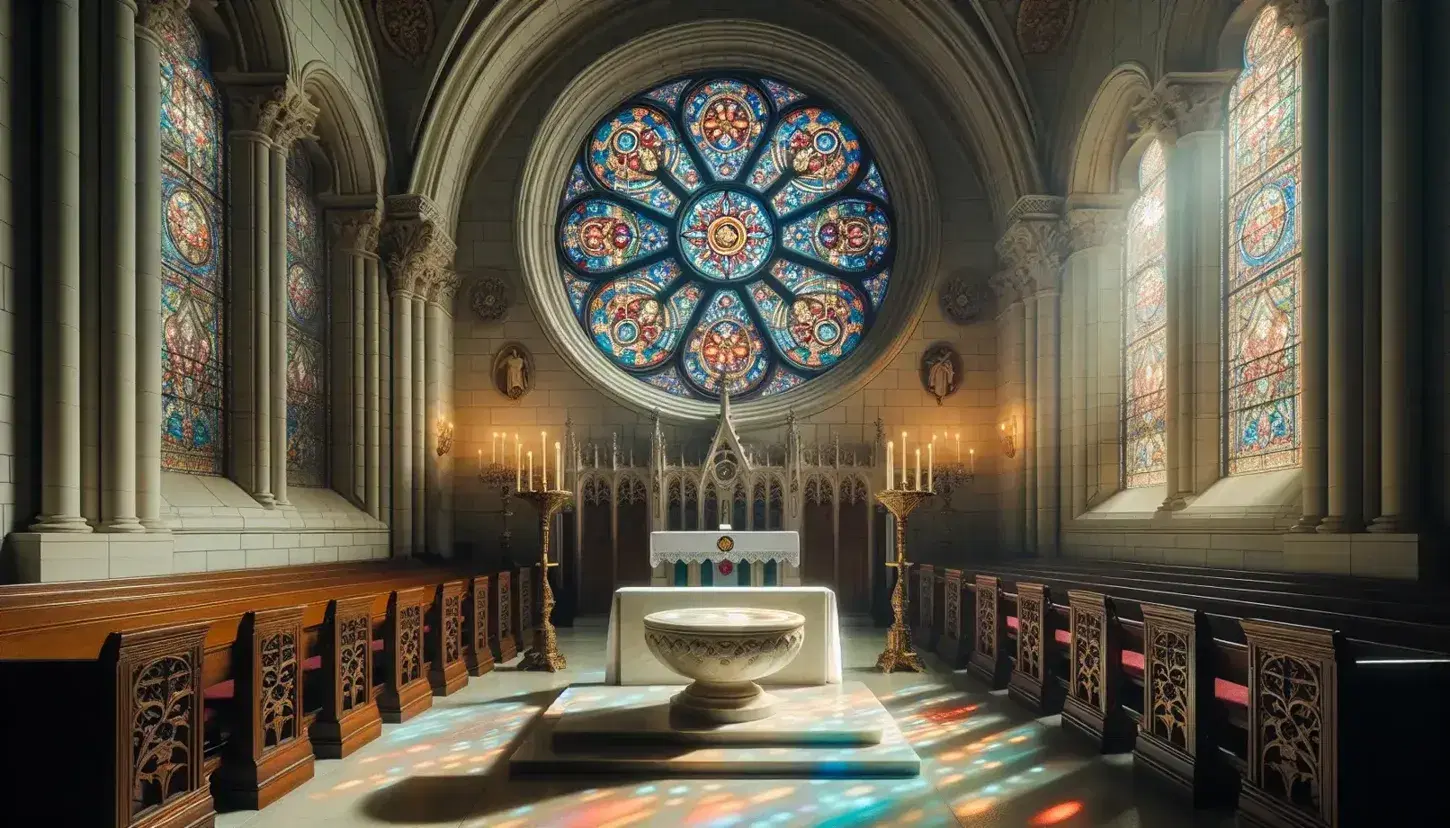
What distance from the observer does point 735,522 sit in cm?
1280

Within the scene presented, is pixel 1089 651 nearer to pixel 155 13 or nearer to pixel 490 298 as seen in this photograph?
pixel 155 13

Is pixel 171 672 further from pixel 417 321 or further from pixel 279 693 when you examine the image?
pixel 417 321

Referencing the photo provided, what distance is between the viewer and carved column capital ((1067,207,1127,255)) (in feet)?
37.0

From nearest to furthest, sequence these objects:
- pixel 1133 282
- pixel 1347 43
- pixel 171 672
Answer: pixel 171 672 < pixel 1347 43 < pixel 1133 282

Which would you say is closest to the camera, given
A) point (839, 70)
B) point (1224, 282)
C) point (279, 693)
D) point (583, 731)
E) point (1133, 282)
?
point (279, 693)

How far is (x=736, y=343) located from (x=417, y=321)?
4604 mm

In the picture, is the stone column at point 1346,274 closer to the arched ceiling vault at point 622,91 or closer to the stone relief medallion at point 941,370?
the arched ceiling vault at point 622,91

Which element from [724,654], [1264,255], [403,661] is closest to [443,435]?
[403,661]

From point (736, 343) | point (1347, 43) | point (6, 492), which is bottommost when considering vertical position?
point (6, 492)

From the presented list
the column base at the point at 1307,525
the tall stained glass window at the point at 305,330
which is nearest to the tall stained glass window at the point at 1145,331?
the column base at the point at 1307,525

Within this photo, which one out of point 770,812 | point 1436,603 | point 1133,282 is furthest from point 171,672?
point 1133,282

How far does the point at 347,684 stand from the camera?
231 inches

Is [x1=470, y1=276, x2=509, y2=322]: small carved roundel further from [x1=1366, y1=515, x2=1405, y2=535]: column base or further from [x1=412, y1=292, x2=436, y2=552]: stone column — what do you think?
[x1=1366, y1=515, x2=1405, y2=535]: column base

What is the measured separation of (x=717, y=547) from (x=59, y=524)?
5.91 metres
